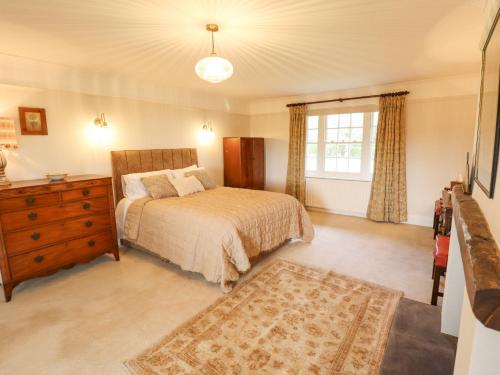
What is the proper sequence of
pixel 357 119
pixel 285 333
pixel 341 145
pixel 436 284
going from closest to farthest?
pixel 285 333, pixel 436 284, pixel 357 119, pixel 341 145

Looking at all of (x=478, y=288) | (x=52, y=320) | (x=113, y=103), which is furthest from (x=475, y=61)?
(x=52, y=320)


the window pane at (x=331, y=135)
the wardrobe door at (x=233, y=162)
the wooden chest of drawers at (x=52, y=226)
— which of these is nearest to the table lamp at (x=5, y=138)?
the wooden chest of drawers at (x=52, y=226)

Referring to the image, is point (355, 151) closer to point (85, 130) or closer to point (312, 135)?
point (312, 135)

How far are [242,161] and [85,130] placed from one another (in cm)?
271

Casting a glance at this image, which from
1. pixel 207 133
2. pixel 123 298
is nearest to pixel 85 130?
pixel 207 133

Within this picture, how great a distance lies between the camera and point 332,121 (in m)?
5.13

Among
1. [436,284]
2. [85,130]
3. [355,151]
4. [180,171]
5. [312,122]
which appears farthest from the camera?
[312,122]

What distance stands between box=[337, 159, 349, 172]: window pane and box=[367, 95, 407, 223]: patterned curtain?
1.89 ft

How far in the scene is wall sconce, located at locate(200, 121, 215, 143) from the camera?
5055 mm

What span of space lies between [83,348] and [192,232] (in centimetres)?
126

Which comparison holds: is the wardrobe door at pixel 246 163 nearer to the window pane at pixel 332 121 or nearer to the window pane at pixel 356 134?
the window pane at pixel 332 121

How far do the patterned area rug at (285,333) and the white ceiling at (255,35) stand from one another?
7.70ft

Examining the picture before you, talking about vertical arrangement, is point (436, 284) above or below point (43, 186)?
below

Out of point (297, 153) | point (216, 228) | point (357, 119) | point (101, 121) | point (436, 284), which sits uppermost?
point (357, 119)
